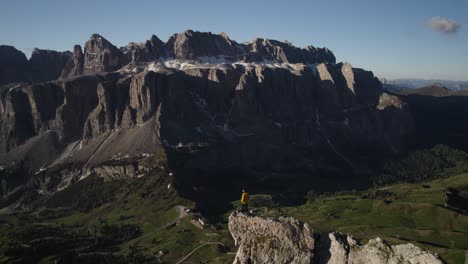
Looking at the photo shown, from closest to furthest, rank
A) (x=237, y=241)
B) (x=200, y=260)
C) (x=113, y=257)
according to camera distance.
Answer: (x=237, y=241), (x=200, y=260), (x=113, y=257)

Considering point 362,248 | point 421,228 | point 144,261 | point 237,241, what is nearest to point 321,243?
point 362,248

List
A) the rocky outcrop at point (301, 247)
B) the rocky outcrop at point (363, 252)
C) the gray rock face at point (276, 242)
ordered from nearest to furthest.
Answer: the rocky outcrop at point (363, 252) < the rocky outcrop at point (301, 247) < the gray rock face at point (276, 242)

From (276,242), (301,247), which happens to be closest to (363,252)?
(301,247)

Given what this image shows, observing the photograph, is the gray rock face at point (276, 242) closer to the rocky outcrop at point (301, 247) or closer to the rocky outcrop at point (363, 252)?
the rocky outcrop at point (301, 247)

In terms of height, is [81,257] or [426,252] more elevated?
[426,252]

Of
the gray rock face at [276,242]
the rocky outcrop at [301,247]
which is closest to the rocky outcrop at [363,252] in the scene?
the rocky outcrop at [301,247]

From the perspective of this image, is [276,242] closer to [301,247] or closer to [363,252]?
[301,247]

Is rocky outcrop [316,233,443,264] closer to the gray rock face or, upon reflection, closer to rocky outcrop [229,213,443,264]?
rocky outcrop [229,213,443,264]

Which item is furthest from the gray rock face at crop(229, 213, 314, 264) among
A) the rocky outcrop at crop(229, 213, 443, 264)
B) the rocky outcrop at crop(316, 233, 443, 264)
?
the rocky outcrop at crop(316, 233, 443, 264)

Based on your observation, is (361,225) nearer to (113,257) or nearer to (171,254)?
(171,254)
